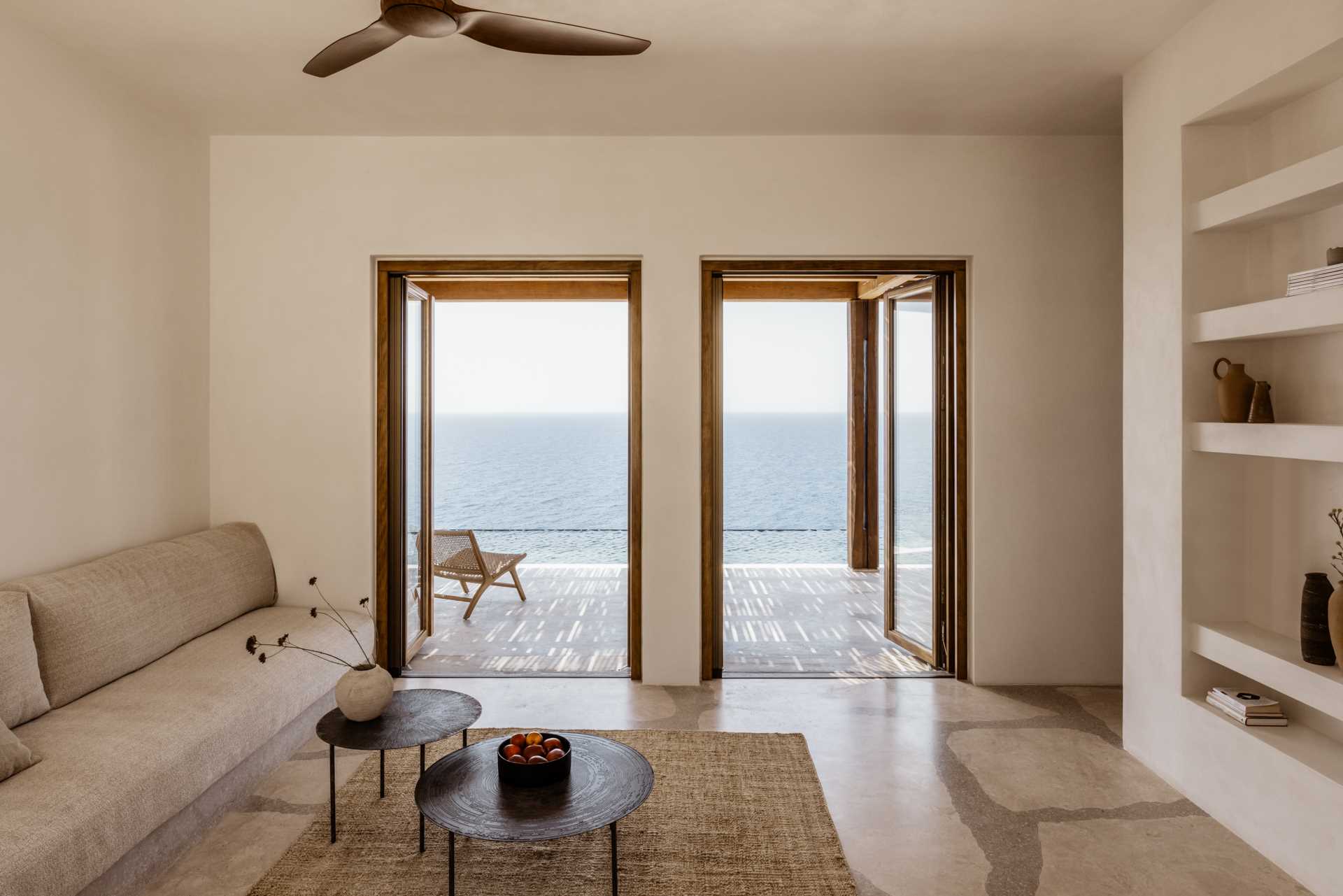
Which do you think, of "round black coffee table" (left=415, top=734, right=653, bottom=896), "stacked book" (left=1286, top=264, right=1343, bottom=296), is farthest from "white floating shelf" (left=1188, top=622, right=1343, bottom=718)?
"round black coffee table" (left=415, top=734, right=653, bottom=896)

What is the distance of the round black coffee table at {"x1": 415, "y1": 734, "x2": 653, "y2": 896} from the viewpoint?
5.95 feet

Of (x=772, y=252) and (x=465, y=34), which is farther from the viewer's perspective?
(x=772, y=252)

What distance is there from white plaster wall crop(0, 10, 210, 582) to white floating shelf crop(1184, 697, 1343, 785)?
421 centimetres

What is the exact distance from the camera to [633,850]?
2303mm

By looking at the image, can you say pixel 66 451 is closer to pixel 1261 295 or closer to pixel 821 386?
pixel 1261 295

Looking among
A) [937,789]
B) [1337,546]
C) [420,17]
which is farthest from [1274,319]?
[420,17]

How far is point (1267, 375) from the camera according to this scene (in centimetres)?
267

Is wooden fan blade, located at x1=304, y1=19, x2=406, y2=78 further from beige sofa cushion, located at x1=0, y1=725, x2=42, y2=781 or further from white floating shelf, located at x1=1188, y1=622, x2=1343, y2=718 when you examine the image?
white floating shelf, located at x1=1188, y1=622, x2=1343, y2=718

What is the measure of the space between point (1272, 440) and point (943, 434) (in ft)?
5.48

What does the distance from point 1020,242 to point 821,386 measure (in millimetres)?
5720

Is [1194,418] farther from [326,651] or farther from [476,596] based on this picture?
[476,596]

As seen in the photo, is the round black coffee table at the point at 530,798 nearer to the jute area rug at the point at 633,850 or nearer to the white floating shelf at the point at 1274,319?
the jute area rug at the point at 633,850

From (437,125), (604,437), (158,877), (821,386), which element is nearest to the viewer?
(158,877)

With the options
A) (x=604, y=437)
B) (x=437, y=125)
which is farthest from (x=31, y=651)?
(x=604, y=437)
